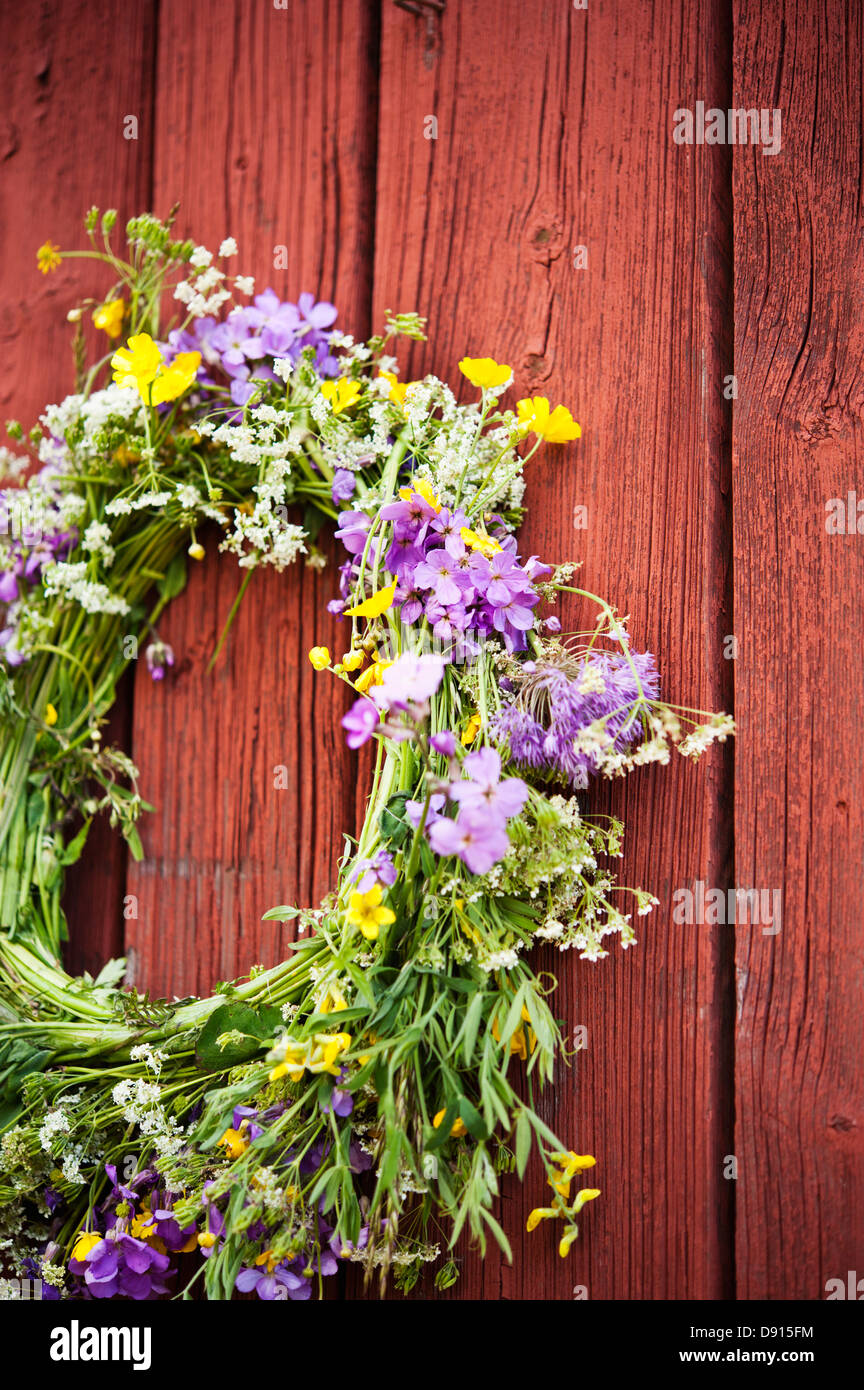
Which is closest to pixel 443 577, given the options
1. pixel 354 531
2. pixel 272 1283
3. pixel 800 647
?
pixel 354 531

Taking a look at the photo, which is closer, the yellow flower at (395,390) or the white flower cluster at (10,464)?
the yellow flower at (395,390)

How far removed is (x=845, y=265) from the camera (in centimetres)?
129

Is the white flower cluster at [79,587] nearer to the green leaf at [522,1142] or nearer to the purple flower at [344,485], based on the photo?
the purple flower at [344,485]

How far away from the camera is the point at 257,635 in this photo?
5.16 ft

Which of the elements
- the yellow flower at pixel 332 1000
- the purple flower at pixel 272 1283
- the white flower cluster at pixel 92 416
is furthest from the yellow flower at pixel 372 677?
the purple flower at pixel 272 1283

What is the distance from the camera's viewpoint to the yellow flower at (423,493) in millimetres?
1178

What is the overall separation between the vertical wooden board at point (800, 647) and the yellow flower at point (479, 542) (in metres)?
0.36

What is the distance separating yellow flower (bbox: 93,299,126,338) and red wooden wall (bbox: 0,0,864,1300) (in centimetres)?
25

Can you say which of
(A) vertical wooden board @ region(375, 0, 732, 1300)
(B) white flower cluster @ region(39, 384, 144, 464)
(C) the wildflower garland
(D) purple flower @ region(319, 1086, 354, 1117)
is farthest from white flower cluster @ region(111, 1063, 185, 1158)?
(B) white flower cluster @ region(39, 384, 144, 464)

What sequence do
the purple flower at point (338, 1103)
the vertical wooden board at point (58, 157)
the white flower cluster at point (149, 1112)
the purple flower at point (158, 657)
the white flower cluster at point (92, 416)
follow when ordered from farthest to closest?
1. the vertical wooden board at point (58, 157)
2. the purple flower at point (158, 657)
3. the white flower cluster at point (92, 416)
4. the white flower cluster at point (149, 1112)
5. the purple flower at point (338, 1103)

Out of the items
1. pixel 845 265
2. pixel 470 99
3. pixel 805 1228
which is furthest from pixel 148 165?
pixel 805 1228

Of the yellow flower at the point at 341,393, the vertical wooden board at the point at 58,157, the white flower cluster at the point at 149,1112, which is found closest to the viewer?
the white flower cluster at the point at 149,1112
